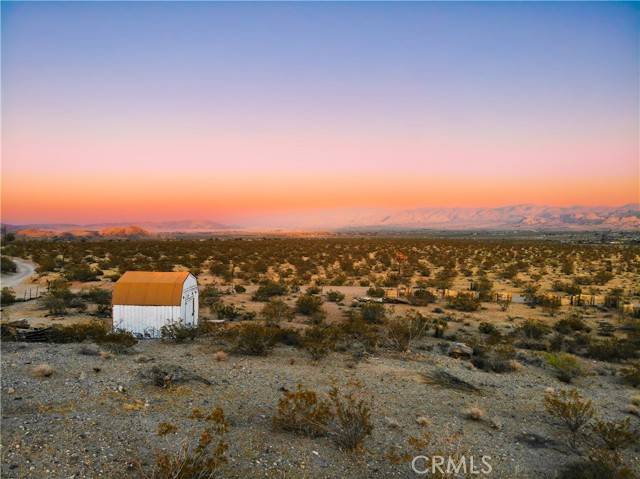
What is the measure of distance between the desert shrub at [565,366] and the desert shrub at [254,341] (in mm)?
8564

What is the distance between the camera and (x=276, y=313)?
19.3 metres

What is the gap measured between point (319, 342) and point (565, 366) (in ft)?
24.2

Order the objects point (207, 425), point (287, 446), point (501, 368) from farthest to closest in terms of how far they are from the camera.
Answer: point (501, 368) → point (207, 425) → point (287, 446)

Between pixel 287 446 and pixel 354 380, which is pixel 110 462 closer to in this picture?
pixel 287 446

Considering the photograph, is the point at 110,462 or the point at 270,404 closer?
the point at 110,462

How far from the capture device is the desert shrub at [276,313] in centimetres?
1875

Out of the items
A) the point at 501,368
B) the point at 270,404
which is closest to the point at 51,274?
the point at 270,404

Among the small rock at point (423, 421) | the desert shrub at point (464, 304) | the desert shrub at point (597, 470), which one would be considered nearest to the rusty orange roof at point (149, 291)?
the small rock at point (423, 421)

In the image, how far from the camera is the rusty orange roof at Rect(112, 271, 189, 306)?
14938 mm

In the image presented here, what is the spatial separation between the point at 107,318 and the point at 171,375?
394 inches

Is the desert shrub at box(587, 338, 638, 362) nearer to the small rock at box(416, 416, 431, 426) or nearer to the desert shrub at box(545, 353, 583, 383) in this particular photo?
the desert shrub at box(545, 353, 583, 383)

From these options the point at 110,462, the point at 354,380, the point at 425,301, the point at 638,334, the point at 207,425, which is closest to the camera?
the point at 110,462

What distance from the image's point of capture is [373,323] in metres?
19.1

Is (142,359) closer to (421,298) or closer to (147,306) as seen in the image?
(147,306)
